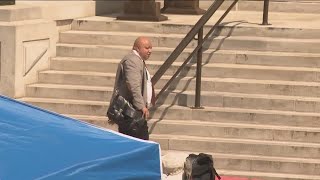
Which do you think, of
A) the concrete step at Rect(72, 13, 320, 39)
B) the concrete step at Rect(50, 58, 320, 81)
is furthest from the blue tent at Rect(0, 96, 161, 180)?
the concrete step at Rect(72, 13, 320, 39)

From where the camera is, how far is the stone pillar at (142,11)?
1406 centimetres

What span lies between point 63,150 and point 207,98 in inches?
226

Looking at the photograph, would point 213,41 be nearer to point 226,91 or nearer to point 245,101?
point 226,91

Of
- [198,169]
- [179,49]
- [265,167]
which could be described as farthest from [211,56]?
[198,169]

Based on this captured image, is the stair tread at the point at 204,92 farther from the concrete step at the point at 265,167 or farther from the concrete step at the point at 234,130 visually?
the concrete step at the point at 265,167

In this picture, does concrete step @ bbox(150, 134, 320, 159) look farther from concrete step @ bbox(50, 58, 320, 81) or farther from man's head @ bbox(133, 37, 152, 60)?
man's head @ bbox(133, 37, 152, 60)

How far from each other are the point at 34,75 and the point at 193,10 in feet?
11.1

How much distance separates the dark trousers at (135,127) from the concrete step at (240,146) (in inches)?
63.5

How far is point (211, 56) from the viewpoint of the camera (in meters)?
12.8

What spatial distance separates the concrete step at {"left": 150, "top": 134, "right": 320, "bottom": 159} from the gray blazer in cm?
168

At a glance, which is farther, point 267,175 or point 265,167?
point 265,167

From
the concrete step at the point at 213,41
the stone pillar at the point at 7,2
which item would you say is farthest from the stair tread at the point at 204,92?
the stone pillar at the point at 7,2

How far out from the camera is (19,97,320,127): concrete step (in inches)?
453

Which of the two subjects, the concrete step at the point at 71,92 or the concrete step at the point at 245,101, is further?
the concrete step at the point at 71,92
